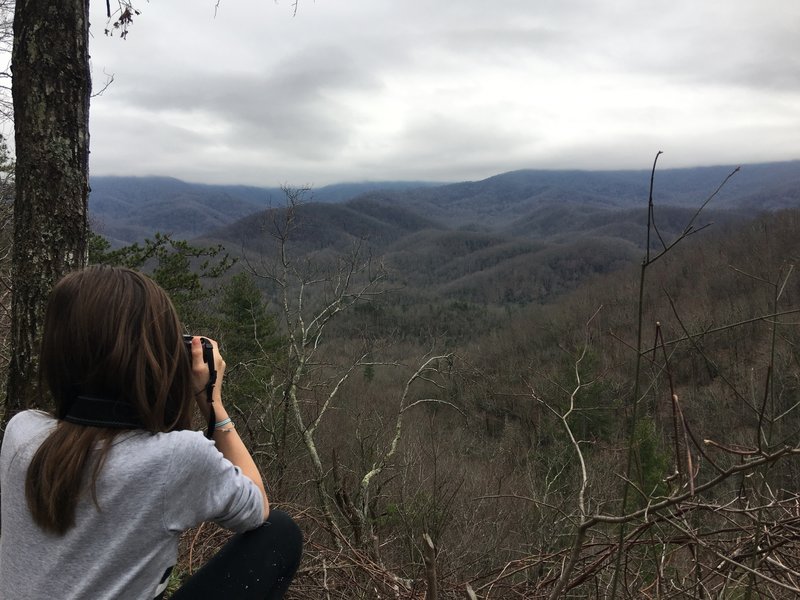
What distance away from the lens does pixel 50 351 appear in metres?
1.19

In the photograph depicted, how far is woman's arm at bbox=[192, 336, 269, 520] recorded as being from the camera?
1.47 meters

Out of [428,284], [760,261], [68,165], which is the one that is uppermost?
[68,165]

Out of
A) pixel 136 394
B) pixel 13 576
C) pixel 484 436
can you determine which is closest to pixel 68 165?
pixel 136 394

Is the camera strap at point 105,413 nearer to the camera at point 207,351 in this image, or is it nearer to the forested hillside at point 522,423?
the camera at point 207,351

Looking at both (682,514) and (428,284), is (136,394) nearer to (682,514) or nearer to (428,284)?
(682,514)

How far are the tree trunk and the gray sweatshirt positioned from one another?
116 cm

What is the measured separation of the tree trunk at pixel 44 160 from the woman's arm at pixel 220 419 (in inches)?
45.5

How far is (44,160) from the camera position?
2.14m

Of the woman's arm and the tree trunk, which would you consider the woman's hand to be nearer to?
the woman's arm

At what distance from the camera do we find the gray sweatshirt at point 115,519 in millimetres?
1122

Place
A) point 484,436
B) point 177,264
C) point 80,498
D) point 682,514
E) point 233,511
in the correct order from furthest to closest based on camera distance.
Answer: point 484,436 < point 177,264 < point 682,514 < point 233,511 < point 80,498

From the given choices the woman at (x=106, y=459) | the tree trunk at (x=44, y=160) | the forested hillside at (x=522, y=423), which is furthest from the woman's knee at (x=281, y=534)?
the tree trunk at (x=44, y=160)

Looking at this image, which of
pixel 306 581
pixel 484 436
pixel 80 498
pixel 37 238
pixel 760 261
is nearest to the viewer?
pixel 80 498

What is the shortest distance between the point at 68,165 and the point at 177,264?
9558 mm
